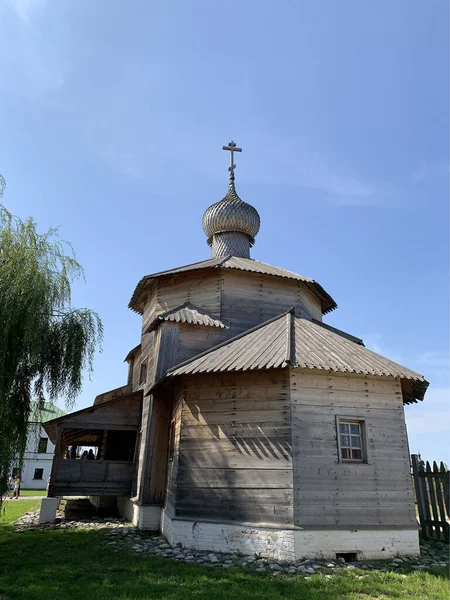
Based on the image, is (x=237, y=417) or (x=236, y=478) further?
(x=237, y=417)

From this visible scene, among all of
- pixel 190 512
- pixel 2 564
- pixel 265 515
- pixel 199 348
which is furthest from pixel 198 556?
pixel 199 348

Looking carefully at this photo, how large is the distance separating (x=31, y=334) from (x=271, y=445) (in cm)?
547

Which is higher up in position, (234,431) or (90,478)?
(234,431)

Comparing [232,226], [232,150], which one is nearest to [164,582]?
[232,226]

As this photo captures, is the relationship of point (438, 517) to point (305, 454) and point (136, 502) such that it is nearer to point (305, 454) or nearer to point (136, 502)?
point (305, 454)

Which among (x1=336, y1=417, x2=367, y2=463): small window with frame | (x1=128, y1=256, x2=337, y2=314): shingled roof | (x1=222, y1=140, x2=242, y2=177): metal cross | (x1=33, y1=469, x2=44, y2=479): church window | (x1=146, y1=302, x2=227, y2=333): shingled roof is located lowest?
(x1=33, y1=469, x2=44, y2=479): church window

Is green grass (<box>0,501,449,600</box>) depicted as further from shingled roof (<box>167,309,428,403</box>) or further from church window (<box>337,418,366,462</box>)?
shingled roof (<box>167,309,428,403</box>)

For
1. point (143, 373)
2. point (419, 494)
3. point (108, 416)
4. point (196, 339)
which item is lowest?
point (419, 494)

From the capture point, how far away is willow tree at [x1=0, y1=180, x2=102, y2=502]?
8438mm

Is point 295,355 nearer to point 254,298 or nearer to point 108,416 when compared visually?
point 254,298

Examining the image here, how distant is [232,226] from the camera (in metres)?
16.8

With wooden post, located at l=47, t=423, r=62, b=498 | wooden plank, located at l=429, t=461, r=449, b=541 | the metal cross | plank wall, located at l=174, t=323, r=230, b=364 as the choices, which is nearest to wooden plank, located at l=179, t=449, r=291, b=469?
plank wall, located at l=174, t=323, r=230, b=364

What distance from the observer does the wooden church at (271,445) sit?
865 cm

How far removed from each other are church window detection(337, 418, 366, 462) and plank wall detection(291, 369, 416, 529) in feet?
0.46
